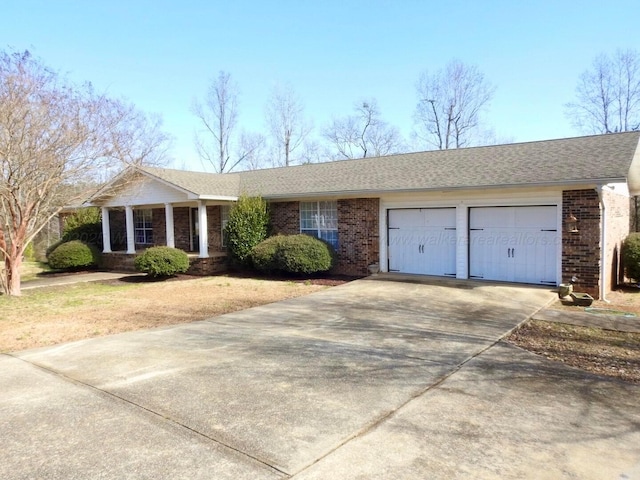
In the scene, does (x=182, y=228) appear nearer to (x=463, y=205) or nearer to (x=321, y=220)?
(x=321, y=220)

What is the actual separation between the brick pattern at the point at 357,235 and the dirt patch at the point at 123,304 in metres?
1.08

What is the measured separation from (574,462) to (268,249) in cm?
1175

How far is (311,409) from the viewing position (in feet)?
14.1

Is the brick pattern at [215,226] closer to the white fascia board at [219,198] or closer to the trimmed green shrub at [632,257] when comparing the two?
the white fascia board at [219,198]

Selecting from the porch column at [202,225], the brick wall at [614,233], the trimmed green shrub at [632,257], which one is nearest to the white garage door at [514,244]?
the brick wall at [614,233]

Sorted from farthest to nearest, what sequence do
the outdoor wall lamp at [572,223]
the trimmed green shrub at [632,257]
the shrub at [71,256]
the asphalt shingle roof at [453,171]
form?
the shrub at [71,256] < the trimmed green shrub at [632,257] < the asphalt shingle roof at [453,171] < the outdoor wall lamp at [572,223]

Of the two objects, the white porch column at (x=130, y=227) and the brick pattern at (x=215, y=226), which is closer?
the white porch column at (x=130, y=227)

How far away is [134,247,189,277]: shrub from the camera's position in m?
15.0

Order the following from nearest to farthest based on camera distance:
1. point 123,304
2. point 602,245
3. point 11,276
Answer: point 602,245 → point 123,304 → point 11,276

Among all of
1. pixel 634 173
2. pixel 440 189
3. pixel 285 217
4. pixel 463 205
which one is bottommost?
pixel 285 217

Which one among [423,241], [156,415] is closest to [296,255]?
[423,241]

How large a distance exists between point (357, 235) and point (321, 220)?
153 cm

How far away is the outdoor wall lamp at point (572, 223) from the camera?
34.5 feet

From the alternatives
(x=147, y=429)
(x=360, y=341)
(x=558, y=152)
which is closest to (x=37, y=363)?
(x=147, y=429)
